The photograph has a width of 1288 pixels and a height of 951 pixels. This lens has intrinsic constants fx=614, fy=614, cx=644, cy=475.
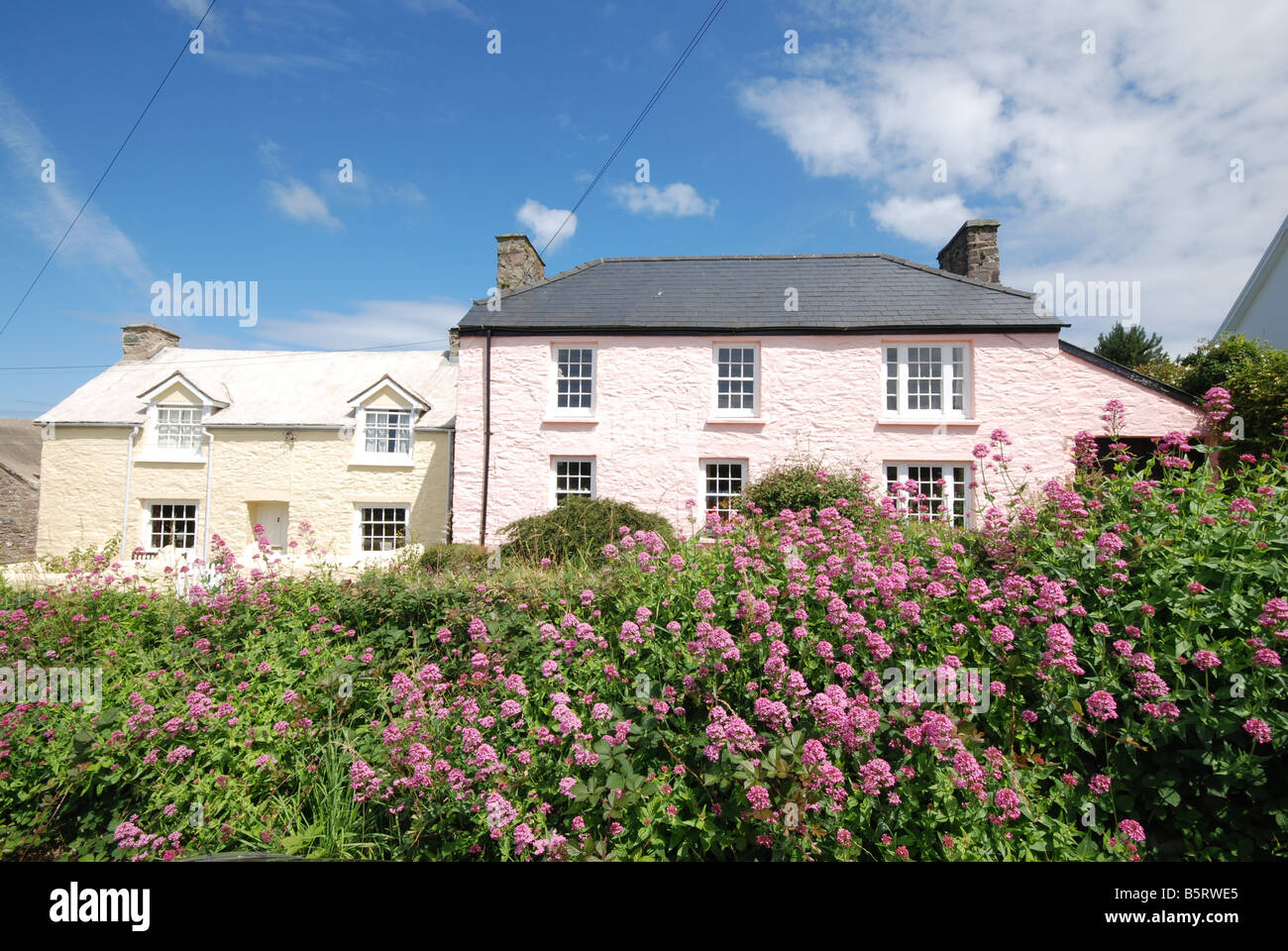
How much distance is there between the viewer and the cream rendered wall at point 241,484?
16.9 metres

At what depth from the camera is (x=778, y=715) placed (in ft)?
9.29

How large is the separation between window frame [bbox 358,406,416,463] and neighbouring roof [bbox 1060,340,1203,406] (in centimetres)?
1695

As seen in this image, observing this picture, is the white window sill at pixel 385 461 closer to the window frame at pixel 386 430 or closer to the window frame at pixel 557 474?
the window frame at pixel 386 430

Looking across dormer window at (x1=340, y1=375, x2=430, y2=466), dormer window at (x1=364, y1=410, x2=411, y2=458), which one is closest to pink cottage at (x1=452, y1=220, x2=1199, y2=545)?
dormer window at (x1=340, y1=375, x2=430, y2=466)

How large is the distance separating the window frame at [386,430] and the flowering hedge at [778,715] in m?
12.6

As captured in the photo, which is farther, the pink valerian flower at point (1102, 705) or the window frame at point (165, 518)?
the window frame at point (165, 518)

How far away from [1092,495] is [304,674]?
5865 millimetres

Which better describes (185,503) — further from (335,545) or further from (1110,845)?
(1110,845)

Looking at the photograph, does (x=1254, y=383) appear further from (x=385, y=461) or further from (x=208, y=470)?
(x=208, y=470)

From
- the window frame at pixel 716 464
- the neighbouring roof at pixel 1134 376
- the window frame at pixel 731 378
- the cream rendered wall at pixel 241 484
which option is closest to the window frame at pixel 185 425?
the cream rendered wall at pixel 241 484

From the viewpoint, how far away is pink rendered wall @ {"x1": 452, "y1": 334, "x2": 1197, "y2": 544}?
1463 cm

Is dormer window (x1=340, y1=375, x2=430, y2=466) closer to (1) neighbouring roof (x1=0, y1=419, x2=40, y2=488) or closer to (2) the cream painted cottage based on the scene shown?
(2) the cream painted cottage

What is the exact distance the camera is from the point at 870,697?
312cm

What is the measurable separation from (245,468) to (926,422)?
18253mm
